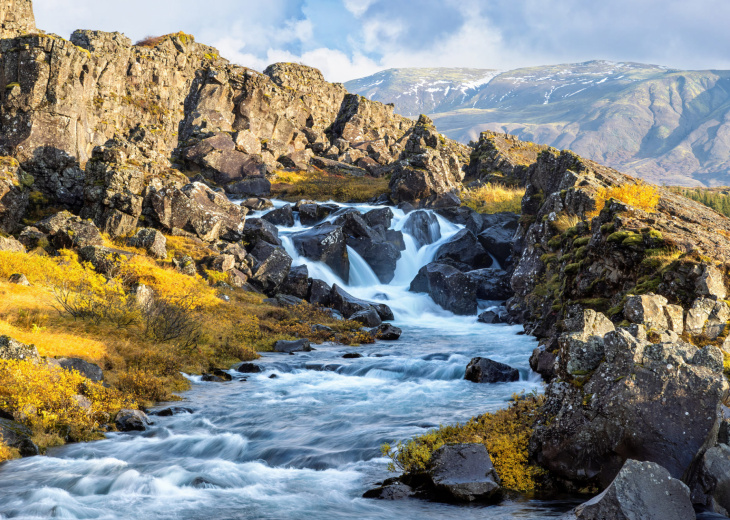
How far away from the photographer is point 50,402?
10.5 m

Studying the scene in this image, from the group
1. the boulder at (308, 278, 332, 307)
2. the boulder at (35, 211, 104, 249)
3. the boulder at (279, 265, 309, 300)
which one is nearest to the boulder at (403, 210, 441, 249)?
the boulder at (308, 278, 332, 307)

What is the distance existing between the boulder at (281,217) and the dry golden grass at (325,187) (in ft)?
27.1

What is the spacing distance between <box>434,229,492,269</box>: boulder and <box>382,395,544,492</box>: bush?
24374 mm

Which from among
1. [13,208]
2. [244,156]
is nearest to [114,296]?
[13,208]

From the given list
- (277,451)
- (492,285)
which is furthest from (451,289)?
(277,451)

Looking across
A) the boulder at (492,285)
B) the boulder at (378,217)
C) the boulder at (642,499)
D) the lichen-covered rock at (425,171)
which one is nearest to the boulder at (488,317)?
the boulder at (492,285)

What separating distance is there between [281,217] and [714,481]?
1401 inches

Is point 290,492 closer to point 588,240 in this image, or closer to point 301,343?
point 301,343

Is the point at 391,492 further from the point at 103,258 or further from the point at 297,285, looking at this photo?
the point at 297,285

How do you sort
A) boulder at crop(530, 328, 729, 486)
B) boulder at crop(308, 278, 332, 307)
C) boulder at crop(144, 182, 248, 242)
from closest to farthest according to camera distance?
boulder at crop(530, 328, 729, 486) → boulder at crop(308, 278, 332, 307) → boulder at crop(144, 182, 248, 242)

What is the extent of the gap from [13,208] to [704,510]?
3138 centimetres

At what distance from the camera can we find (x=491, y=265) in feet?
115

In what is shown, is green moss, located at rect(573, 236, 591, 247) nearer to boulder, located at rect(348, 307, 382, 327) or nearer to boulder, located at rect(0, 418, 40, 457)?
boulder, located at rect(348, 307, 382, 327)

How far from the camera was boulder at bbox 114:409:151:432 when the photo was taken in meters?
11.1
